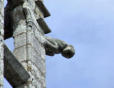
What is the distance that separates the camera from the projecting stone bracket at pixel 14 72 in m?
9.88

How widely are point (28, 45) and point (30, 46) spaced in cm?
3

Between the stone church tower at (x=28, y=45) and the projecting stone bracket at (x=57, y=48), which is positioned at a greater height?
the stone church tower at (x=28, y=45)

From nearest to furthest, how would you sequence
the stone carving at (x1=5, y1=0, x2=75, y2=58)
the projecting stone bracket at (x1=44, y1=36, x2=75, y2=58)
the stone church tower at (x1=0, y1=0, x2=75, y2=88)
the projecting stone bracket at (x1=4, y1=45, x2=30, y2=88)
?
the projecting stone bracket at (x1=4, y1=45, x2=30, y2=88)
the stone church tower at (x1=0, y1=0, x2=75, y2=88)
the stone carving at (x1=5, y1=0, x2=75, y2=58)
the projecting stone bracket at (x1=44, y1=36, x2=75, y2=58)

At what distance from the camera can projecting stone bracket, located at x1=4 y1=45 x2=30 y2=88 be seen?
9883 mm

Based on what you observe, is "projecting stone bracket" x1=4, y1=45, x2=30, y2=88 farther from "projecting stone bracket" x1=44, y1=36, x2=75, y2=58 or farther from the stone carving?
"projecting stone bracket" x1=44, y1=36, x2=75, y2=58

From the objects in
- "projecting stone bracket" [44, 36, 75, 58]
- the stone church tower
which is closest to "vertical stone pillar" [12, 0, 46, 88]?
the stone church tower

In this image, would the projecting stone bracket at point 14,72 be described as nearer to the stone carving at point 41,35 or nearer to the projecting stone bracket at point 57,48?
the stone carving at point 41,35

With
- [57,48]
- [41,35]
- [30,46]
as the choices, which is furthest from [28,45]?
[57,48]

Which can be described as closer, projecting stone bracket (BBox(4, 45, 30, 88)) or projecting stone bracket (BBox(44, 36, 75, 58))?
projecting stone bracket (BBox(4, 45, 30, 88))

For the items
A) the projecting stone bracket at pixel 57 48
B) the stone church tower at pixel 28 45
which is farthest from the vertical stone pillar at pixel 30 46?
the projecting stone bracket at pixel 57 48

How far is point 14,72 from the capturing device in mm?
10070

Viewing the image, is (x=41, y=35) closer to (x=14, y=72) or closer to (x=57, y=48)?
(x=57, y=48)

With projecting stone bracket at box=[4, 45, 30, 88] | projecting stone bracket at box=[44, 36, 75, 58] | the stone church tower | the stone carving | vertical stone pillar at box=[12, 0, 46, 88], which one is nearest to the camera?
projecting stone bracket at box=[4, 45, 30, 88]

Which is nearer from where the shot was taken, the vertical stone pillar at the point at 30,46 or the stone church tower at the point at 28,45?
the stone church tower at the point at 28,45
